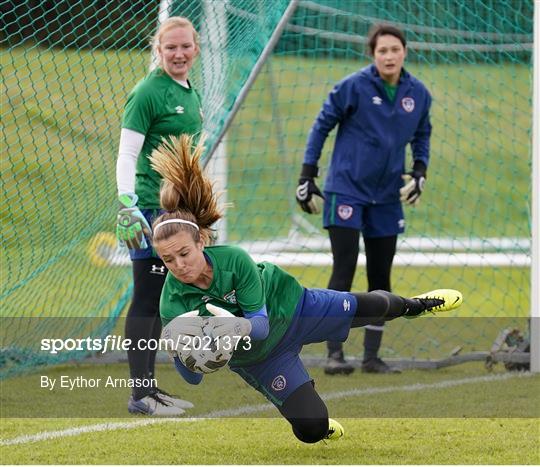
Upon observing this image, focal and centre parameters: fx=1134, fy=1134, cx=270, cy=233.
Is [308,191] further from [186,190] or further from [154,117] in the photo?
[186,190]

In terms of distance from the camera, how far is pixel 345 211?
19.3 feet

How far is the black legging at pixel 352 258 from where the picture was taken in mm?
5918

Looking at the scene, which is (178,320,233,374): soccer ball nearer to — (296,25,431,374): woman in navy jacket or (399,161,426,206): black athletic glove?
(296,25,431,374): woman in navy jacket

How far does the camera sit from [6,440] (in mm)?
4453

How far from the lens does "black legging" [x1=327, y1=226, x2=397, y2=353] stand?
5918 mm

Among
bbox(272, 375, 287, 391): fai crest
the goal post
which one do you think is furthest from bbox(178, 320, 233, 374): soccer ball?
the goal post

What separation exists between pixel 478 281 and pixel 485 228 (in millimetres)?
2333

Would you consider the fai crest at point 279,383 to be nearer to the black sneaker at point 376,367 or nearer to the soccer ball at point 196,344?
the soccer ball at point 196,344

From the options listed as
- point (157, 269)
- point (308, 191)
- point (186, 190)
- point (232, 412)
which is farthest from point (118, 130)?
point (186, 190)

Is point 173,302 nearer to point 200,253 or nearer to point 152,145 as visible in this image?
point 200,253

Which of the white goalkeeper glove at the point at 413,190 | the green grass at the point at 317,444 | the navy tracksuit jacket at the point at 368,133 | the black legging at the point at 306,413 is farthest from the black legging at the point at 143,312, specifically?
the white goalkeeper glove at the point at 413,190

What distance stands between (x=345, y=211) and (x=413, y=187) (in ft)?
1.24

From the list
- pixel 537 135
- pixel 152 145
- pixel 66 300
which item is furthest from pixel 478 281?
pixel 152 145

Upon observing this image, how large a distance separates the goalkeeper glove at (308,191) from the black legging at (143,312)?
112cm
